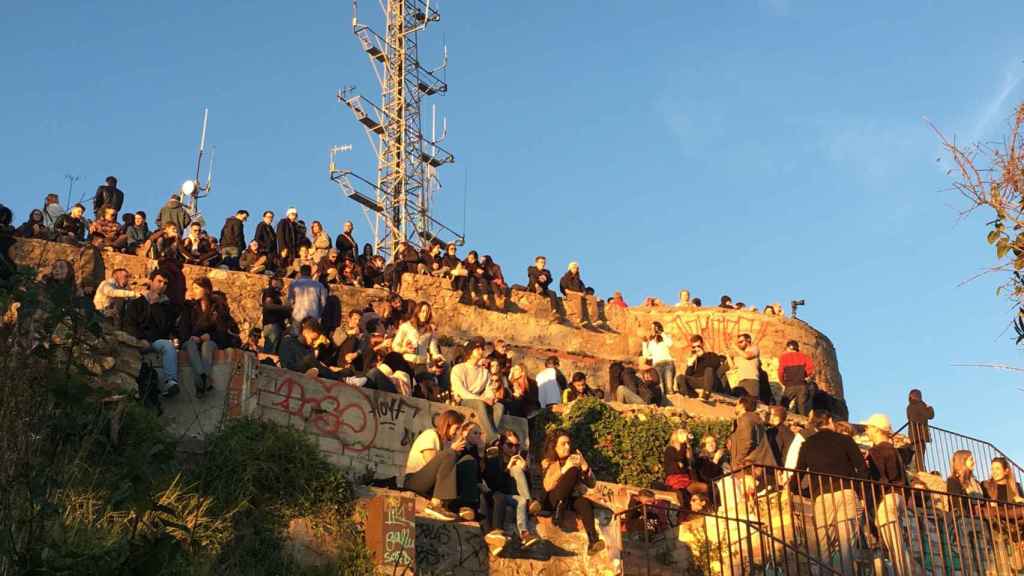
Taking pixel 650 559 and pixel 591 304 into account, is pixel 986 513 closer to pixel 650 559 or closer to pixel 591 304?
pixel 650 559

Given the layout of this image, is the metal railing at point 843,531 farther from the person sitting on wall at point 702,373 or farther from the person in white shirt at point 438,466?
the person sitting on wall at point 702,373

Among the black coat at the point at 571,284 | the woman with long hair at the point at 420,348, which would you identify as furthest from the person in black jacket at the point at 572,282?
the woman with long hair at the point at 420,348

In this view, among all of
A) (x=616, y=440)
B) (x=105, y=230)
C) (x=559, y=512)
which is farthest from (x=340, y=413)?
(x=105, y=230)

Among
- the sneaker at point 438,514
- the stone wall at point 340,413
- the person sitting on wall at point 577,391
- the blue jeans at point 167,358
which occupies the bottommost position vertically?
the sneaker at point 438,514

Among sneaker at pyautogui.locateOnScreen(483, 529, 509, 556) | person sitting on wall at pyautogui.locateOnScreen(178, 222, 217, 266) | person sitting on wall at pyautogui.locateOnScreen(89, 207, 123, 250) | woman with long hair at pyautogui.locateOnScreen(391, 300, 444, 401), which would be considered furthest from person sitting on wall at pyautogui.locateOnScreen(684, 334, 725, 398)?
person sitting on wall at pyautogui.locateOnScreen(89, 207, 123, 250)

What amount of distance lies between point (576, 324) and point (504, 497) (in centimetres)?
1138

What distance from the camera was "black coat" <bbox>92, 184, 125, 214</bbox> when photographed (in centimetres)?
2151

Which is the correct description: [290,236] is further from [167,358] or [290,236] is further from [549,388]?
[167,358]

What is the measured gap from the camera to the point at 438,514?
12.9 meters

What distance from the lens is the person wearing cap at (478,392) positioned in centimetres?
1577

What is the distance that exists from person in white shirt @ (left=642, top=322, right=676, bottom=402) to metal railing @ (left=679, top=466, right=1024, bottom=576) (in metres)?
6.97

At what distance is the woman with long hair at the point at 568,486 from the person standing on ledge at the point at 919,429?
23.8 ft

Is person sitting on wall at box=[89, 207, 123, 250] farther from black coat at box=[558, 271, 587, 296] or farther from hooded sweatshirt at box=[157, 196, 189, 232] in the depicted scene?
black coat at box=[558, 271, 587, 296]

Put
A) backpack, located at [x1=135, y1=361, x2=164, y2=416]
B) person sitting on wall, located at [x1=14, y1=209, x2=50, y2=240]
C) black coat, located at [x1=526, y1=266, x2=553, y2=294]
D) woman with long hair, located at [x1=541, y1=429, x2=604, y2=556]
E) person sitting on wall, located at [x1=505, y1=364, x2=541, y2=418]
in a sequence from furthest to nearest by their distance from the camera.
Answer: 1. black coat, located at [x1=526, y1=266, x2=553, y2=294]
2. person sitting on wall, located at [x1=14, y1=209, x2=50, y2=240]
3. person sitting on wall, located at [x1=505, y1=364, x2=541, y2=418]
4. woman with long hair, located at [x1=541, y1=429, x2=604, y2=556]
5. backpack, located at [x1=135, y1=361, x2=164, y2=416]
